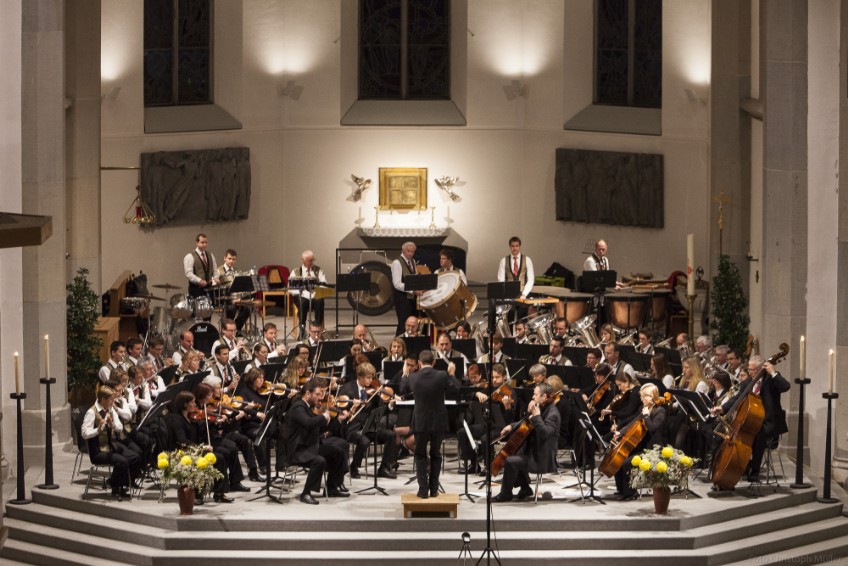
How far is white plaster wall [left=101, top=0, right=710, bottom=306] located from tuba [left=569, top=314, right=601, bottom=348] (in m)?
5.96

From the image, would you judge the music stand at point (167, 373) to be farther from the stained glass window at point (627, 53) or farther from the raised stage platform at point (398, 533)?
the stained glass window at point (627, 53)

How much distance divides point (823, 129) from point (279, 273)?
34.2ft

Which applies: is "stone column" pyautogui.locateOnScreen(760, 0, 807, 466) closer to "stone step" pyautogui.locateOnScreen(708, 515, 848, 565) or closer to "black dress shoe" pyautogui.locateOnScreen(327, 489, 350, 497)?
"stone step" pyautogui.locateOnScreen(708, 515, 848, 565)

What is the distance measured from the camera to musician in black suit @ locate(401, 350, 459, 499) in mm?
13094

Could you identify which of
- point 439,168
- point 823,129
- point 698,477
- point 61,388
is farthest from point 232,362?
point 439,168

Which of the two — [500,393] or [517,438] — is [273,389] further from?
[517,438]

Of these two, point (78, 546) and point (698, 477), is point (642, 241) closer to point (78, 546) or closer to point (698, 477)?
point (698, 477)

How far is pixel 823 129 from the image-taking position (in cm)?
1550

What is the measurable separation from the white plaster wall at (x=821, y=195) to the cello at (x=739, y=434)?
6.61 ft

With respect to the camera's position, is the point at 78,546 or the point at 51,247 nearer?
the point at 78,546

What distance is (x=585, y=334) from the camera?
17.5m

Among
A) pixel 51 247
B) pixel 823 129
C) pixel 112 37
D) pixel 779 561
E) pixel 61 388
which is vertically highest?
pixel 112 37

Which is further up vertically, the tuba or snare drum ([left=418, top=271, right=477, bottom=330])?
snare drum ([left=418, top=271, right=477, bottom=330])

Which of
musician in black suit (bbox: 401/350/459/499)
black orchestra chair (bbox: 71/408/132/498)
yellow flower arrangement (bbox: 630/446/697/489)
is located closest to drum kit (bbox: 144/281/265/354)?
black orchestra chair (bbox: 71/408/132/498)
